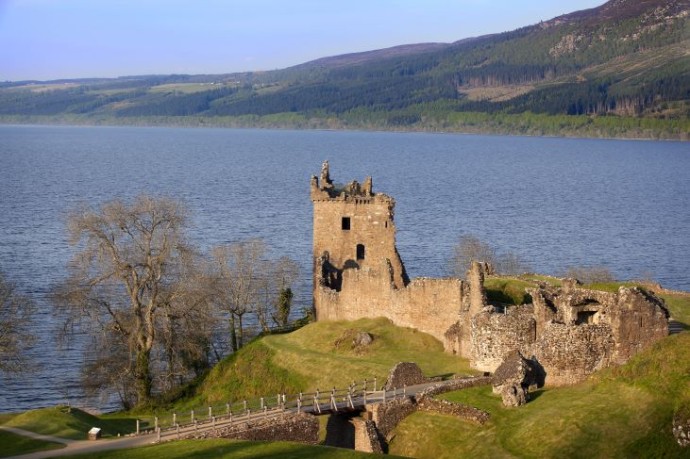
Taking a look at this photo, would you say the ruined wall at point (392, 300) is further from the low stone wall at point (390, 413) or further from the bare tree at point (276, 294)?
the low stone wall at point (390, 413)

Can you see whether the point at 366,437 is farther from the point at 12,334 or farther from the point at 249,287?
the point at 249,287

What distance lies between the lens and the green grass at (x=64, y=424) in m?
43.0

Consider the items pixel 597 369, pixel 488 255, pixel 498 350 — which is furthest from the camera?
pixel 488 255

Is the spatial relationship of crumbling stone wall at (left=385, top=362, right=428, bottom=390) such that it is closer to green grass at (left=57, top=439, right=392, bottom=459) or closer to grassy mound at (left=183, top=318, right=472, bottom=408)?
grassy mound at (left=183, top=318, right=472, bottom=408)

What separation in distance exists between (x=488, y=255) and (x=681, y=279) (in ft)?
65.1

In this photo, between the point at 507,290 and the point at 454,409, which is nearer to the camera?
the point at 454,409

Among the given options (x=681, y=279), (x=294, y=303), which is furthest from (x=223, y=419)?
(x=681, y=279)

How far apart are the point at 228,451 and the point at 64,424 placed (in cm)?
1054

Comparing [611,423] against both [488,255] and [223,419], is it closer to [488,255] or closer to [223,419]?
[223,419]

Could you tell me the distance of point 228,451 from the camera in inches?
1435

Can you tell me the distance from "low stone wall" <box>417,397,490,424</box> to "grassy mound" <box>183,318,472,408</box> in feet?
18.3

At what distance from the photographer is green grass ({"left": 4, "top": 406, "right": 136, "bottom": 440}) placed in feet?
141

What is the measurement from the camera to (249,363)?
58344 mm

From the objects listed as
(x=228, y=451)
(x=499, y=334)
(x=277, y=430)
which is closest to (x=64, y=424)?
(x=277, y=430)
